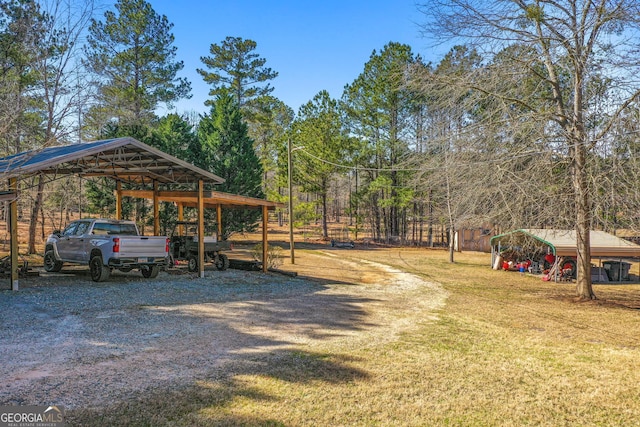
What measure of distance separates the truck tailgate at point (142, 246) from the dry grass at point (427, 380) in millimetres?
6181

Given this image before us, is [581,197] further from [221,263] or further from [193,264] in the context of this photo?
[193,264]

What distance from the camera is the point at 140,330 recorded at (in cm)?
679

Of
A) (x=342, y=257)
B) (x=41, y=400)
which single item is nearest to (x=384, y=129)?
(x=342, y=257)

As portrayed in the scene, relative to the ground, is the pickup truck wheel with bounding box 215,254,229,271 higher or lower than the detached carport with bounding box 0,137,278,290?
lower

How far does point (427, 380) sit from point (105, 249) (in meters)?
9.23

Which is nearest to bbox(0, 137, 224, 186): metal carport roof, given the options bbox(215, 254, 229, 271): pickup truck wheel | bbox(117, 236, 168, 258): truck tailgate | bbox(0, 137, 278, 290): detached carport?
A: bbox(0, 137, 278, 290): detached carport

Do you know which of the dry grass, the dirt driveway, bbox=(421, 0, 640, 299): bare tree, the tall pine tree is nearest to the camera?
the dry grass

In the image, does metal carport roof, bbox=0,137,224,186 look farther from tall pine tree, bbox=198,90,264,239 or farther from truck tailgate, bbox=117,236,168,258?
tall pine tree, bbox=198,90,264,239

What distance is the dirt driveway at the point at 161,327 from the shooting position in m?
4.60

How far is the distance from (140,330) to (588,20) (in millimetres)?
12356

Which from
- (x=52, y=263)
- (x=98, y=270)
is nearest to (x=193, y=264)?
(x=98, y=270)

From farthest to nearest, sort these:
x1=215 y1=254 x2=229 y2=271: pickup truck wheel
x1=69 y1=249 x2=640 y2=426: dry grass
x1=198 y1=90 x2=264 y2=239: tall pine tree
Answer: x1=198 y1=90 x2=264 y2=239: tall pine tree < x1=215 y1=254 x2=229 y2=271: pickup truck wheel < x1=69 y1=249 x2=640 y2=426: dry grass

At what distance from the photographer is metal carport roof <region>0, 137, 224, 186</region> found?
10.6 metres

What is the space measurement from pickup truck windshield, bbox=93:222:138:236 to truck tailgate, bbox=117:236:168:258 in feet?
4.10
